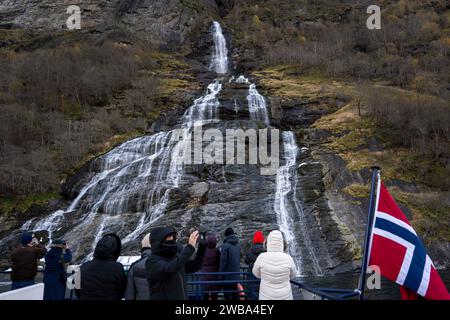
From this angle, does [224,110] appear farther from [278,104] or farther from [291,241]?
[291,241]

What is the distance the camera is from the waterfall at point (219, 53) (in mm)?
69787

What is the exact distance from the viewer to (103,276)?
5.01 metres

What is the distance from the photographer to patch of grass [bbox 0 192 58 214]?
32.0m

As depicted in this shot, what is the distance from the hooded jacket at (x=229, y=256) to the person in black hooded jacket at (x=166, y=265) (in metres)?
3.11

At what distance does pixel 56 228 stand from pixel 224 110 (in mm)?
21587

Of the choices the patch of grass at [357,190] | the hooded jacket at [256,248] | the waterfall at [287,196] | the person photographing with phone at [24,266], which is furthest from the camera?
the patch of grass at [357,190]

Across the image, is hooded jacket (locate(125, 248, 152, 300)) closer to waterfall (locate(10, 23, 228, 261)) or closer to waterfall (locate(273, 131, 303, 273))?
waterfall (locate(273, 131, 303, 273))

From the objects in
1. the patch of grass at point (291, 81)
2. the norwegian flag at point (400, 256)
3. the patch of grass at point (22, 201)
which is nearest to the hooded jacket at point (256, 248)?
the norwegian flag at point (400, 256)

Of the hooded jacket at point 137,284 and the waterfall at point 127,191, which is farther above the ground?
the hooded jacket at point 137,284

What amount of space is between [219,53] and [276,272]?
73.3 meters

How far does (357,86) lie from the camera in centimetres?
4972

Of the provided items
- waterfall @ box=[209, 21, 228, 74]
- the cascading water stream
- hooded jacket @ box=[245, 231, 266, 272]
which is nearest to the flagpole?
hooded jacket @ box=[245, 231, 266, 272]

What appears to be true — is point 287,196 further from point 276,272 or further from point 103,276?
point 103,276

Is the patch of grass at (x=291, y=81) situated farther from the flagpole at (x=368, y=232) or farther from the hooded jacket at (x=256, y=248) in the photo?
the flagpole at (x=368, y=232)
